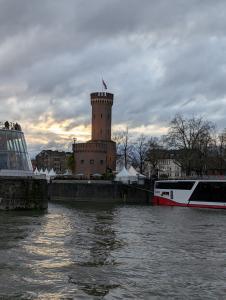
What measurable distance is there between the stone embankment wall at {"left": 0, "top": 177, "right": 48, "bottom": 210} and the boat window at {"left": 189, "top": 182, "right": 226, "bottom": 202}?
79.3 ft

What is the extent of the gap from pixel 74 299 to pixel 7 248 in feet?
30.1

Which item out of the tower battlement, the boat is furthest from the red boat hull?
the tower battlement

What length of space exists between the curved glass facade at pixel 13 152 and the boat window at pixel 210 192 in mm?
22494

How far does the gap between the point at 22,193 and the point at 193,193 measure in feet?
88.2

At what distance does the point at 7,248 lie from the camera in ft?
76.4

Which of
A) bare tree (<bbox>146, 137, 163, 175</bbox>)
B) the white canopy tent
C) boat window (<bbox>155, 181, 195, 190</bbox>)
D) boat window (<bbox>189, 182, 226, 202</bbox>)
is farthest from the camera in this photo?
bare tree (<bbox>146, 137, 163, 175</bbox>)

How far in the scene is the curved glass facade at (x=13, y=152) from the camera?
52.3 meters

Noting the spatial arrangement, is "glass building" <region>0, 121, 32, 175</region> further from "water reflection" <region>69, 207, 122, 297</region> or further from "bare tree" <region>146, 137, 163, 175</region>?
"bare tree" <region>146, 137, 163, 175</region>

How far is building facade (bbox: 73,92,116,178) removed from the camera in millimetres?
106500

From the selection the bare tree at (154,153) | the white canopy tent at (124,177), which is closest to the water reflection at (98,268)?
the white canopy tent at (124,177)

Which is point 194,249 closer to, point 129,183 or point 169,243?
point 169,243

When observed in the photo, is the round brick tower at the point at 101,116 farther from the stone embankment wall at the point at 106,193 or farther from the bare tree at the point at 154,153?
the stone embankment wall at the point at 106,193

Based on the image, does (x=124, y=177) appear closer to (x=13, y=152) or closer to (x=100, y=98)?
(x=13, y=152)

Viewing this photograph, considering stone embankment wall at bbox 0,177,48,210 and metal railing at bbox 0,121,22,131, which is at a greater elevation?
metal railing at bbox 0,121,22,131
